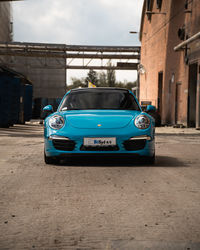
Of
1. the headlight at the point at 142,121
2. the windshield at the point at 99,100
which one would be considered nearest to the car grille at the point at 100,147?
the headlight at the point at 142,121

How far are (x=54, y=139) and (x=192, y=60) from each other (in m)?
16.8

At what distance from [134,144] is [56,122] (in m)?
1.32

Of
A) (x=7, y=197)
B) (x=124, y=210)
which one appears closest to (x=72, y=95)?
(x=7, y=197)

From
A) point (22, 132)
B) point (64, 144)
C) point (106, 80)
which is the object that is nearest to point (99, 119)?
point (64, 144)

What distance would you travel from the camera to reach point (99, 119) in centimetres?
732

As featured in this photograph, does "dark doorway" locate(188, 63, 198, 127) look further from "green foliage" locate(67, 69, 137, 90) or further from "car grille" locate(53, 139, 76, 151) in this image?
"green foliage" locate(67, 69, 137, 90)

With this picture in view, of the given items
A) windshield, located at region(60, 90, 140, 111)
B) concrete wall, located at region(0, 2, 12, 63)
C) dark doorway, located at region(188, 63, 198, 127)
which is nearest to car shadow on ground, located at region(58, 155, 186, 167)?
windshield, located at region(60, 90, 140, 111)

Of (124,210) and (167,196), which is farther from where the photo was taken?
(167,196)

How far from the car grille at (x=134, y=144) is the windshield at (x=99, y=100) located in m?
1.13

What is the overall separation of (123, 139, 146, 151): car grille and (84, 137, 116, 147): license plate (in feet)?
0.67

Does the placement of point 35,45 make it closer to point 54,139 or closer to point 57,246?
point 54,139

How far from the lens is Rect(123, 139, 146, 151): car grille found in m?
7.13

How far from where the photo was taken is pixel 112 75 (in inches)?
3701

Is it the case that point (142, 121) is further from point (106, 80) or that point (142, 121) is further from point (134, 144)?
point (106, 80)
